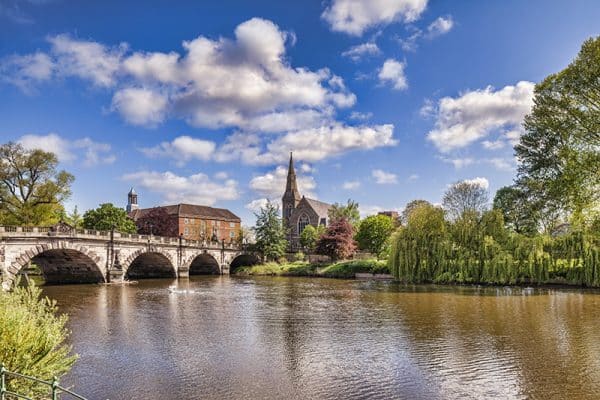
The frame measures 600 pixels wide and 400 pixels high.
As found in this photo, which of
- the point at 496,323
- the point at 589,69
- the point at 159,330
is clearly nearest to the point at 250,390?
the point at 159,330

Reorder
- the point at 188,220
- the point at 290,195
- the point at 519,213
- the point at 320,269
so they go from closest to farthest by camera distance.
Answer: the point at 519,213 < the point at 320,269 < the point at 188,220 < the point at 290,195

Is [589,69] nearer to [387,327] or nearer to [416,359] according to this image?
[387,327]

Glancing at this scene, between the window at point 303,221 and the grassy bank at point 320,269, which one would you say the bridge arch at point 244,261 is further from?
the window at point 303,221

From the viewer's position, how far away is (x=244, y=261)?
68812mm

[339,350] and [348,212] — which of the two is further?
[348,212]

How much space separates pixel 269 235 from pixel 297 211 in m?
43.3

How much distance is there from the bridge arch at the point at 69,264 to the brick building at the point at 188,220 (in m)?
35.2

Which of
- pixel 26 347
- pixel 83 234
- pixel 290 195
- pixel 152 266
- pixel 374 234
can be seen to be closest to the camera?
pixel 26 347

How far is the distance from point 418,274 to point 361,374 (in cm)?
3120

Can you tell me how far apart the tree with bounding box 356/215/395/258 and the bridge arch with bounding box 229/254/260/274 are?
17.2 m

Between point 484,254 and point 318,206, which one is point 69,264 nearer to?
point 484,254

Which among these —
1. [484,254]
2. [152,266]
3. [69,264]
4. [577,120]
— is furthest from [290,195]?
[577,120]

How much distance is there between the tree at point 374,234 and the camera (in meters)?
68.2

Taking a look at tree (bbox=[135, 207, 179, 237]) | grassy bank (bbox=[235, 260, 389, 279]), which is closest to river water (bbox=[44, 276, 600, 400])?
grassy bank (bbox=[235, 260, 389, 279])
